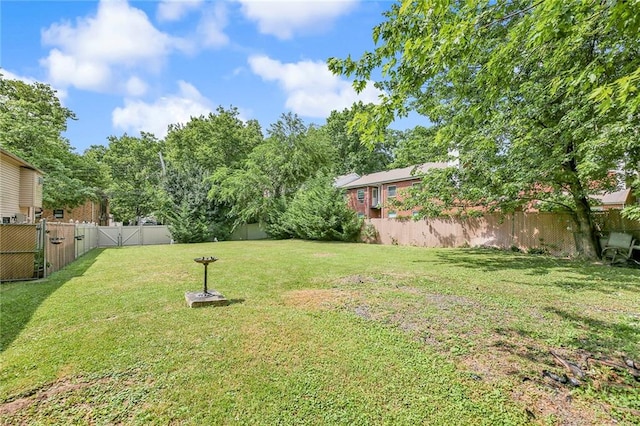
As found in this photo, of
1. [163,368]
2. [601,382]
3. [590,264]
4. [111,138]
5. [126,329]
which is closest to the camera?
[601,382]

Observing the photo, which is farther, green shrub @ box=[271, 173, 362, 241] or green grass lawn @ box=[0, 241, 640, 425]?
green shrub @ box=[271, 173, 362, 241]

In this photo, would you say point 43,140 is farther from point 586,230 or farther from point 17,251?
point 586,230

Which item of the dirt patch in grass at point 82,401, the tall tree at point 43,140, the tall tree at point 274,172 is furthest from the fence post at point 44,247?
the tall tree at point 274,172

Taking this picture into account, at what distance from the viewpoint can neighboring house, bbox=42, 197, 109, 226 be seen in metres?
24.8

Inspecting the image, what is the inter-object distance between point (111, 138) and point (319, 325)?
33.9 m

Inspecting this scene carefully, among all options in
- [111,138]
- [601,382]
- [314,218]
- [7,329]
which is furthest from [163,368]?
[111,138]

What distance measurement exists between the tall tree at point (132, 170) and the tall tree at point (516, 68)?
2786cm

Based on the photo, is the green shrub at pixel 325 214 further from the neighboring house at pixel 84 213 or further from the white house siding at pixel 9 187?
the neighboring house at pixel 84 213

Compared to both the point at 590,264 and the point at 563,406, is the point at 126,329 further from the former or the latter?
the point at 590,264

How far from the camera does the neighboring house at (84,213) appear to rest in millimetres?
24759

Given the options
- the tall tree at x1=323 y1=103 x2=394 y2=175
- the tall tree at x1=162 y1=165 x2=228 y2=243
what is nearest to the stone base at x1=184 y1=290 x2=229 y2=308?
the tall tree at x1=162 y1=165 x2=228 y2=243

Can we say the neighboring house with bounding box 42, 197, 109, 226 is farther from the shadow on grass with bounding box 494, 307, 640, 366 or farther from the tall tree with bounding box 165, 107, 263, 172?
the shadow on grass with bounding box 494, 307, 640, 366

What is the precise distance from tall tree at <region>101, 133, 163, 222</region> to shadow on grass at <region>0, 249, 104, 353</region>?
2235 centimetres

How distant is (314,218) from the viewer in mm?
18859
